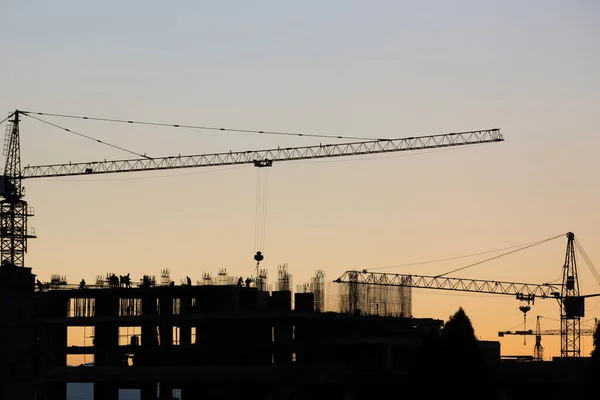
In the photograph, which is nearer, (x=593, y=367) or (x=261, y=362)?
(x=593, y=367)

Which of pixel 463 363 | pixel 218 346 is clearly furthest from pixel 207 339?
pixel 463 363

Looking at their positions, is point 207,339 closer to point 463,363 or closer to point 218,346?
point 218,346

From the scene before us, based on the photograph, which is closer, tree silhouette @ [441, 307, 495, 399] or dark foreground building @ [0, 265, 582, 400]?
tree silhouette @ [441, 307, 495, 399]

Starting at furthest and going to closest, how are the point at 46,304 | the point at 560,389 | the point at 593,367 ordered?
the point at 46,304 → the point at 560,389 → the point at 593,367

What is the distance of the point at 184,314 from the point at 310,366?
21.2 meters

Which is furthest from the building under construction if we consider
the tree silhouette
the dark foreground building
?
the tree silhouette

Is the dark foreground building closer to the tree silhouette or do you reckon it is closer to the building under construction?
the building under construction

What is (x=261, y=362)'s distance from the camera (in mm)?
170875

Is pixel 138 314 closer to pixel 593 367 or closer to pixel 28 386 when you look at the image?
pixel 28 386

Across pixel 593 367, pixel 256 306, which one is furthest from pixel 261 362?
pixel 593 367

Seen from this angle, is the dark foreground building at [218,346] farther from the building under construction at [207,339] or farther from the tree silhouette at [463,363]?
the tree silhouette at [463,363]

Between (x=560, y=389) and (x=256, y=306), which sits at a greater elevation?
(x=256, y=306)

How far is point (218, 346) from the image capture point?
561ft

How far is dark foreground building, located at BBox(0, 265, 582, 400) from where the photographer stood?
530 feet
